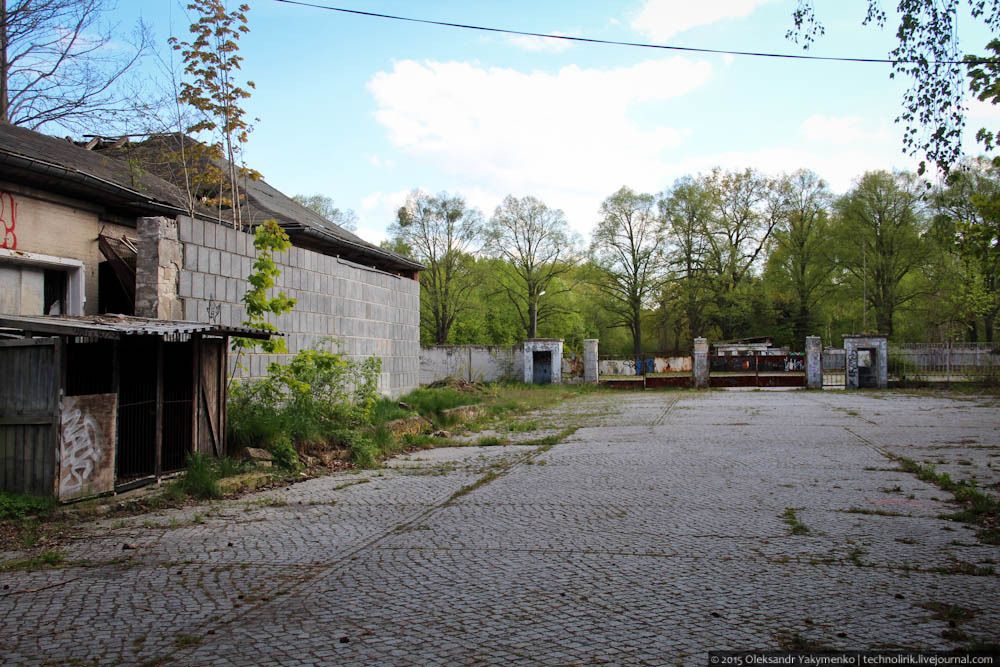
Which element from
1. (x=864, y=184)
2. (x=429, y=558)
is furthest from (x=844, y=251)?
(x=429, y=558)

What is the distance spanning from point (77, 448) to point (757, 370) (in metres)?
32.3

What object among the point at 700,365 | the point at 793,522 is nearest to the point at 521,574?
the point at 793,522

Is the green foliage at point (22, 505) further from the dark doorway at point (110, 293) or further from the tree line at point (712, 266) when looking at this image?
the tree line at point (712, 266)

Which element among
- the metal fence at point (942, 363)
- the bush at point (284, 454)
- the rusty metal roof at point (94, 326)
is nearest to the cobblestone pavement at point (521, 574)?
the bush at point (284, 454)

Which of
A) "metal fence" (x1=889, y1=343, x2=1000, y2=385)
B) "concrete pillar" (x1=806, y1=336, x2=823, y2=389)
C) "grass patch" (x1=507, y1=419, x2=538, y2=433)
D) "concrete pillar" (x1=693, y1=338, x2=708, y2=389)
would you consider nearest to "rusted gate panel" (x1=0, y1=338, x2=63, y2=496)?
"grass patch" (x1=507, y1=419, x2=538, y2=433)

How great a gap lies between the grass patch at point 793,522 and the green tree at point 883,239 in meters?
45.4

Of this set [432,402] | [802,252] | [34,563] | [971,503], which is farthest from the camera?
[802,252]

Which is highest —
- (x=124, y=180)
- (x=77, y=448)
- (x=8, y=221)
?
(x=124, y=180)

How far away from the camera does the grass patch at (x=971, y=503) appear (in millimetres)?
6471

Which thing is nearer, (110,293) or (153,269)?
(153,269)

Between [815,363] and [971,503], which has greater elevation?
[815,363]

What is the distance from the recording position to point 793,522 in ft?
22.3

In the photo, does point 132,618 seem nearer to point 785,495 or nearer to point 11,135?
point 785,495

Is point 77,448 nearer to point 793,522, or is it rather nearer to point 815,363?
point 793,522
